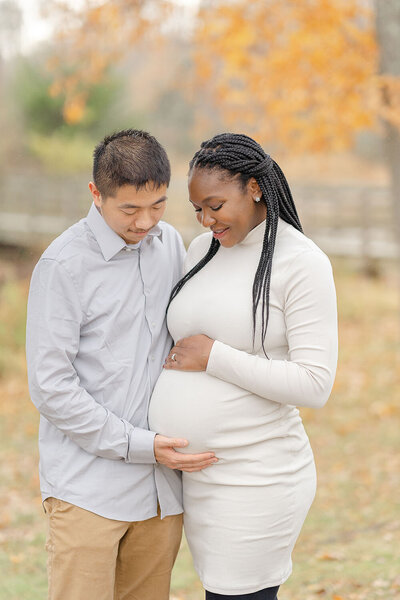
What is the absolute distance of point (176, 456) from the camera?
90.5 inches

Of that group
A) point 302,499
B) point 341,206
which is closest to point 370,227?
point 341,206

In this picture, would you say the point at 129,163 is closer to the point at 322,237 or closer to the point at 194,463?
the point at 194,463

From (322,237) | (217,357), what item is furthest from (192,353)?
(322,237)

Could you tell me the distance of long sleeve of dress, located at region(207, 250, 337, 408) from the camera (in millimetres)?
2160

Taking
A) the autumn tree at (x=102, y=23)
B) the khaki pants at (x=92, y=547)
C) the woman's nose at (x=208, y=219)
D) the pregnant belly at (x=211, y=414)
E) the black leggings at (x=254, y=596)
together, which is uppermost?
the autumn tree at (x=102, y=23)

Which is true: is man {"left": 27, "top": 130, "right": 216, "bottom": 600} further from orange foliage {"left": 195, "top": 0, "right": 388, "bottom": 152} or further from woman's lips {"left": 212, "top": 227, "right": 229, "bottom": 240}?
orange foliage {"left": 195, "top": 0, "right": 388, "bottom": 152}

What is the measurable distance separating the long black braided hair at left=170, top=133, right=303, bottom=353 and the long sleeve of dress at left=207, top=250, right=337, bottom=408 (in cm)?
7

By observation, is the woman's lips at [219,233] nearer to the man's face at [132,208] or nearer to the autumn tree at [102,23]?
the man's face at [132,208]

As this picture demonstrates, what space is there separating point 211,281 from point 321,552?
2.87 metres

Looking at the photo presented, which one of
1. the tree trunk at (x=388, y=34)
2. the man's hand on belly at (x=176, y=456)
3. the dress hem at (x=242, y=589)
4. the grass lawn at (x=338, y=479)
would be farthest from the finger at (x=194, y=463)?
the tree trunk at (x=388, y=34)

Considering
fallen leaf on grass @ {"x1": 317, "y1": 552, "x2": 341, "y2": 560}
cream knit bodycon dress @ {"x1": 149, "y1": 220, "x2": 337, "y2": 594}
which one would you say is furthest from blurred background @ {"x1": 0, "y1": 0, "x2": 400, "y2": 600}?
cream knit bodycon dress @ {"x1": 149, "y1": 220, "x2": 337, "y2": 594}

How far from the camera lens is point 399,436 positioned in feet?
23.7

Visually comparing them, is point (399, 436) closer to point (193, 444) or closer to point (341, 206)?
point (193, 444)

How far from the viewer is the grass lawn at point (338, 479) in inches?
163
